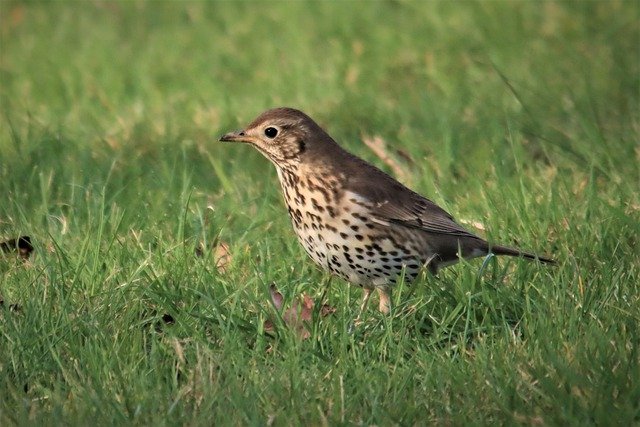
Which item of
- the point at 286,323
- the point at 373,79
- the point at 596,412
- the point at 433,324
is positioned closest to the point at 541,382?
the point at 596,412

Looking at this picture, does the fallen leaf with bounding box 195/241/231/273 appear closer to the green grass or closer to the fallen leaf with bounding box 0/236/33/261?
the green grass

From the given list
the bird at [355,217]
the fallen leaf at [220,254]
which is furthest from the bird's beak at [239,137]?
the fallen leaf at [220,254]

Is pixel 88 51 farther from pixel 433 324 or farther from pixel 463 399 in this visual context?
pixel 463 399

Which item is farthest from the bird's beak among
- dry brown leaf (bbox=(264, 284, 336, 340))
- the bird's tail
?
the bird's tail

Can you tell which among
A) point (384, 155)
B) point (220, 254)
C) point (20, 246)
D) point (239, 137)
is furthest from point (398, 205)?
point (384, 155)

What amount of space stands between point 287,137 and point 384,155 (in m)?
1.93

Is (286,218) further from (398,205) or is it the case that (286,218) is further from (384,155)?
(384,155)

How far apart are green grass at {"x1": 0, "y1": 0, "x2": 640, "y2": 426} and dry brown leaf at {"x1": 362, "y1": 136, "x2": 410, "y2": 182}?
0.07m

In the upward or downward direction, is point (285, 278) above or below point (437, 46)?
below

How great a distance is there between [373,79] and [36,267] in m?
4.12

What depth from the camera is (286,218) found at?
6902mm

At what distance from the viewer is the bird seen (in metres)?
5.70

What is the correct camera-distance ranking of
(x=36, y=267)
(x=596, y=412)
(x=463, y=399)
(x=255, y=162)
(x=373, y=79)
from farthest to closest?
1. (x=373, y=79)
2. (x=255, y=162)
3. (x=36, y=267)
4. (x=463, y=399)
5. (x=596, y=412)

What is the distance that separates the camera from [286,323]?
17.3 ft
